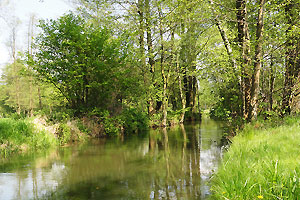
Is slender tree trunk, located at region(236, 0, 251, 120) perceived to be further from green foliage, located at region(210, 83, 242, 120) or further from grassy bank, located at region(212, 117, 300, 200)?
grassy bank, located at region(212, 117, 300, 200)

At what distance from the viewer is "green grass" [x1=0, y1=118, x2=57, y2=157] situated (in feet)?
34.3

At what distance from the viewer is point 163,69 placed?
22.5 metres

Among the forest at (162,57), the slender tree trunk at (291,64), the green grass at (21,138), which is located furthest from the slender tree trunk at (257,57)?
the green grass at (21,138)

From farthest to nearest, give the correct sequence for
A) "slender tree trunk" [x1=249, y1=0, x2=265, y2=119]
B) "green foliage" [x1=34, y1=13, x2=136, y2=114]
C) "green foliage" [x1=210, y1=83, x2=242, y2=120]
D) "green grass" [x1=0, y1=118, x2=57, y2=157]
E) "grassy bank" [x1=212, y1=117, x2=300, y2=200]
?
1. "green foliage" [x1=34, y1=13, x2=136, y2=114]
2. "green foliage" [x1=210, y1=83, x2=242, y2=120]
3. "green grass" [x1=0, y1=118, x2=57, y2=157]
4. "slender tree trunk" [x1=249, y1=0, x2=265, y2=119]
5. "grassy bank" [x1=212, y1=117, x2=300, y2=200]

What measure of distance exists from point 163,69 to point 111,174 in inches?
624

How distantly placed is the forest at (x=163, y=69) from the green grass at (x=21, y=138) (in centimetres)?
6

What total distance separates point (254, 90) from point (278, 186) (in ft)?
23.5

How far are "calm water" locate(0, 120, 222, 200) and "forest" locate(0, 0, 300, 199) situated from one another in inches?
41.9

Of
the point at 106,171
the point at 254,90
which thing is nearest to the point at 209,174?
the point at 106,171

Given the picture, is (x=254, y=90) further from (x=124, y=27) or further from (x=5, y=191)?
(x=124, y=27)

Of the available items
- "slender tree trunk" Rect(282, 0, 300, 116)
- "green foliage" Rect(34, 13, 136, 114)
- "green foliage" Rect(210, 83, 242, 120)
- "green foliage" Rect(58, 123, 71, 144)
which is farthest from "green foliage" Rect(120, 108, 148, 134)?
"slender tree trunk" Rect(282, 0, 300, 116)

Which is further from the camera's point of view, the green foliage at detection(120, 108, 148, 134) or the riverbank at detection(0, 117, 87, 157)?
the green foliage at detection(120, 108, 148, 134)

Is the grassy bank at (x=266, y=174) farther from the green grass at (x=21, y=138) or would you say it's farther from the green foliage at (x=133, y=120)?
the green foliage at (x=133, y=120)

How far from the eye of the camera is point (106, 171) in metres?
7.89
